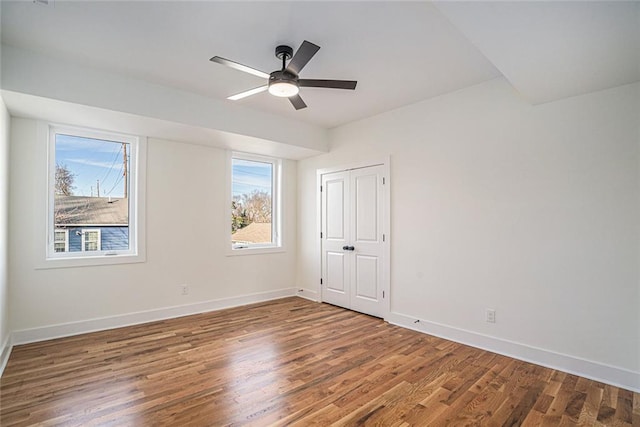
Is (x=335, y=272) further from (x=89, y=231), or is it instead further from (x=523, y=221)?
(x=89, y=231)

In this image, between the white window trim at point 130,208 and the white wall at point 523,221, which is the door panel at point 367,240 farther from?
the white window trim at point 130,208

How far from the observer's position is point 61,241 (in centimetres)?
373

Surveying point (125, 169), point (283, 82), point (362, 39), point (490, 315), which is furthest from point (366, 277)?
point (125, 169)

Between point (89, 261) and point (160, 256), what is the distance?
77 centimetres

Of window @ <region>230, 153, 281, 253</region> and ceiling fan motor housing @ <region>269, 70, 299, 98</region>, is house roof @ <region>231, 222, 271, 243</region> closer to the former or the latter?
window @ <region>230, 153, 281, 253</region>

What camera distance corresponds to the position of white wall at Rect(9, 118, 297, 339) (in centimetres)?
343

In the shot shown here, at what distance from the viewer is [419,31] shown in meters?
2.47

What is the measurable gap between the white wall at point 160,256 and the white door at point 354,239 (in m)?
0.85

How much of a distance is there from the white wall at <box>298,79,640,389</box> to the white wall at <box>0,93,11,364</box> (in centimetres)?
402

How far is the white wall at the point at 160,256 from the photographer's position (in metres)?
3.43

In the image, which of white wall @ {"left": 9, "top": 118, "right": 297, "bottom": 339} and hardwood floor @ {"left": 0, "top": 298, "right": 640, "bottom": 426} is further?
white wall @ {"left": 9, "top": 118, "right": 297, "bottom": 339}

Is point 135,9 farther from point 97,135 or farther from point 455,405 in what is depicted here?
point 455,405

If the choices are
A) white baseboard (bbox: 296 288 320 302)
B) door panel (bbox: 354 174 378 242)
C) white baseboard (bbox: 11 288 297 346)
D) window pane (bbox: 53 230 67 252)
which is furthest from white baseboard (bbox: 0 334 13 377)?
door panel (bbox: 354 174 378 242)

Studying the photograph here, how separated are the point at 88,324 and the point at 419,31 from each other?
4542mm
